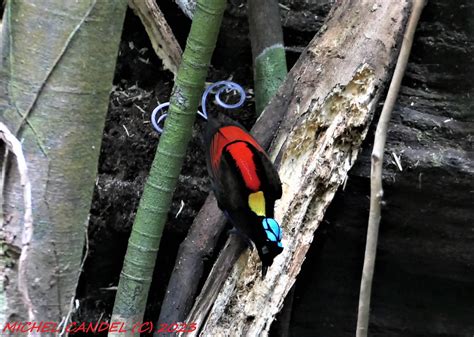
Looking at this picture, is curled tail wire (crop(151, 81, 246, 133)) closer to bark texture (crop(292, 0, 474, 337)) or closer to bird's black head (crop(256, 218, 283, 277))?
bark texture (crop(292, 0, 474, 337))

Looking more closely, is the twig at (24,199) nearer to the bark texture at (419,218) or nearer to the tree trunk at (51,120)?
the tree trunk at (51,120)

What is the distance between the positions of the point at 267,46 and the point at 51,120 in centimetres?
150

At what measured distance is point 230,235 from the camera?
2.15 m

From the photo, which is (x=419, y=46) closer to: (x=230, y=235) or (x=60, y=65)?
(x=230, y=235)

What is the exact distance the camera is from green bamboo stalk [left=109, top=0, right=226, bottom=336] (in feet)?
6.39

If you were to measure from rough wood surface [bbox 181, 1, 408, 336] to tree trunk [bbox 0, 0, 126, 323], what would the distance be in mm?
818

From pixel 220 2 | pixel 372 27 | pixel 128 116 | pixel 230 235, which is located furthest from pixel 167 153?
pixel 372 27

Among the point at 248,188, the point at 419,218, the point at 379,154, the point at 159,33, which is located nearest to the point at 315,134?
the point at 248,188

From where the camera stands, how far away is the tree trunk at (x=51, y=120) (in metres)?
1.17

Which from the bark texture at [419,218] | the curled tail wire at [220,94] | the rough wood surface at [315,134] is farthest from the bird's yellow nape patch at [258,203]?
the curled tail wire at [220,94]

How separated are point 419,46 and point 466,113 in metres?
0.32

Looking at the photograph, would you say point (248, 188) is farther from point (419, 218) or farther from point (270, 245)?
point (419, 218)

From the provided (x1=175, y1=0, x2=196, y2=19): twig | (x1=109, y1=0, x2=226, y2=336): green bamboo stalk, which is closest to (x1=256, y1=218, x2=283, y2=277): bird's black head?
(x1=109, y1=0, x2=226, y2=336): green bamboo stalk

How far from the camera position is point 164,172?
6.68 feet
